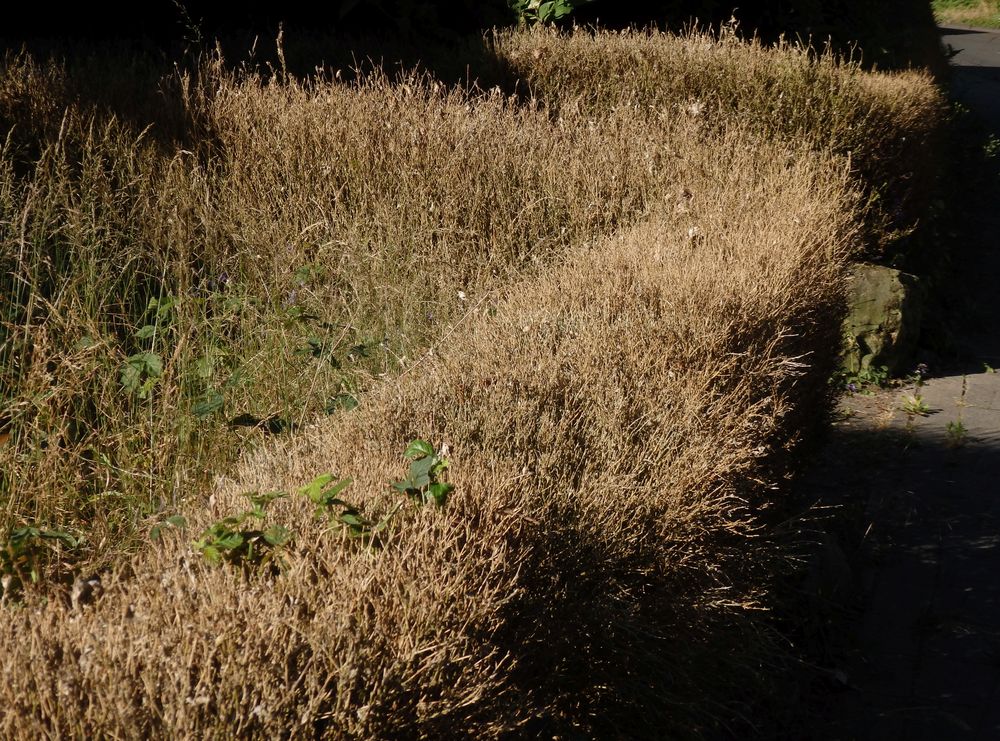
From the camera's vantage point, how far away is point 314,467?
2.31 metres

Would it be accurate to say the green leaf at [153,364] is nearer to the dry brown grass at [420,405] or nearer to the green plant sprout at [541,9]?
the dry brown grass at [420,405]

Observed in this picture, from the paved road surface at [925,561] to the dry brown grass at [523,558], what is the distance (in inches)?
23.2

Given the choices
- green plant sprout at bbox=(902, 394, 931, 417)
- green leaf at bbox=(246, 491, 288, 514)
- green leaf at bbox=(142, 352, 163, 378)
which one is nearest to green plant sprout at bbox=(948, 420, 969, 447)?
green plant sprout at bbox=(902, 394, 931, 417)

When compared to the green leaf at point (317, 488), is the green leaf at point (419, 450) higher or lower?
higher

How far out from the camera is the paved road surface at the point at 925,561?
145 inches

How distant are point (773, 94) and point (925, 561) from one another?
3968mm

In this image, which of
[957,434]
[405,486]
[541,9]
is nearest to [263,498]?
[405,486]

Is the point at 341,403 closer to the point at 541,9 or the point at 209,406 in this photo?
the point at 209,406

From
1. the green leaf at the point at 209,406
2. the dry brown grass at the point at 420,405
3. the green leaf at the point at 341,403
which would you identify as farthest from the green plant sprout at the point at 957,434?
the green leaf at the point at 209,406

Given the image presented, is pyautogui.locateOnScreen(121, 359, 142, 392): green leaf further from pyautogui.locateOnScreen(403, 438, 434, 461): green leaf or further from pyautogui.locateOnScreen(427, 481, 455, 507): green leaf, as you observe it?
pyautogui.locateOnScreen(427, 481, 455, 507): green leaf

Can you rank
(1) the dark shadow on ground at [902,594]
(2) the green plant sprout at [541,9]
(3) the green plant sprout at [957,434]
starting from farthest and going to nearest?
(2) the green plant sprout at [541,9], (3) the green plant sprout at [957,434], (1) the dark shadow on ground at [902,594]

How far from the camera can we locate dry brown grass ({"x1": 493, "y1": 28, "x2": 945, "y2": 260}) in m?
7.28

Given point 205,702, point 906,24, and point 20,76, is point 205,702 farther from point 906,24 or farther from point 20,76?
point 906,24

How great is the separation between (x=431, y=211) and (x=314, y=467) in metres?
3.20
